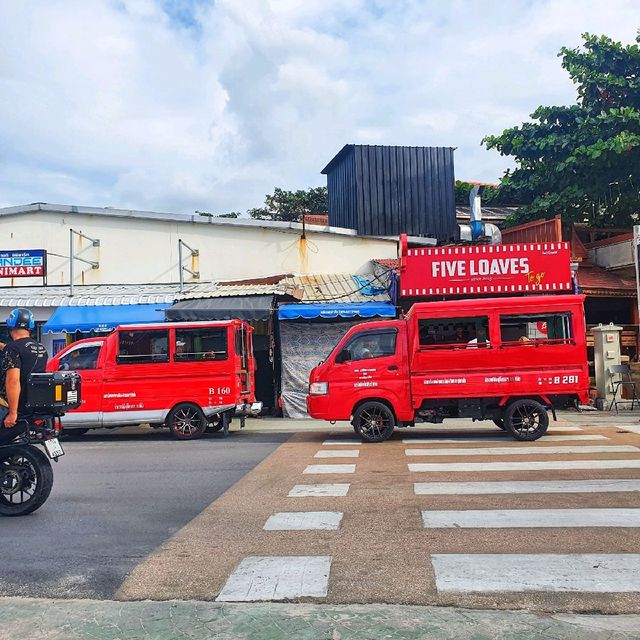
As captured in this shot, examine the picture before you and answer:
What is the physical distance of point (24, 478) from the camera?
7.04 meters

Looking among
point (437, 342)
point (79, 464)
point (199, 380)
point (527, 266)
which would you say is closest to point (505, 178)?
point (527, 266)

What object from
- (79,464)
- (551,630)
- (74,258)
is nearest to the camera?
(551,630)

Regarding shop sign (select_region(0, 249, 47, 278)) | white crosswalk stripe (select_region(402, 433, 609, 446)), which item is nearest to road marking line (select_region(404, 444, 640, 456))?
white crosswalk stripe (select_region(402, 433, 609, 446))

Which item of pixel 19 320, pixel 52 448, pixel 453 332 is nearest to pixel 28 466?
pixel 52 448

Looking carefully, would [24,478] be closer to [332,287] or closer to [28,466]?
[28,466]

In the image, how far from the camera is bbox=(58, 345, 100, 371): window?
1318cm

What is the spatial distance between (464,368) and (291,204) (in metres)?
26.8

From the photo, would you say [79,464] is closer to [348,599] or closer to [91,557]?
[91,557]

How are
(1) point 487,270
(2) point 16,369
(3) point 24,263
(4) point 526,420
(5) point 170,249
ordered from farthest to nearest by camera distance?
1. (5) point 170,249
2. (3) point 24,263
3. (1) point 487,270
4. (4) point 526,420
5. (2) point 16,369

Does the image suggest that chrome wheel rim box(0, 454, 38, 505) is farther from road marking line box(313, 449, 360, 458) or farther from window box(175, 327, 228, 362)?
window box(175, 327, 228, 362)

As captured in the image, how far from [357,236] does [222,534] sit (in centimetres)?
1533

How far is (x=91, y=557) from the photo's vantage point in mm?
5559

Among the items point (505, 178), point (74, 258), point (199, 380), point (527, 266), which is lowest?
point (199, 380)

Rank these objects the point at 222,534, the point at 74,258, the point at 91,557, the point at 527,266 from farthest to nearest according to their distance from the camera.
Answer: the point at 74,258 < the point at 527,266 < the point at 222,534 < the point at 91,557
